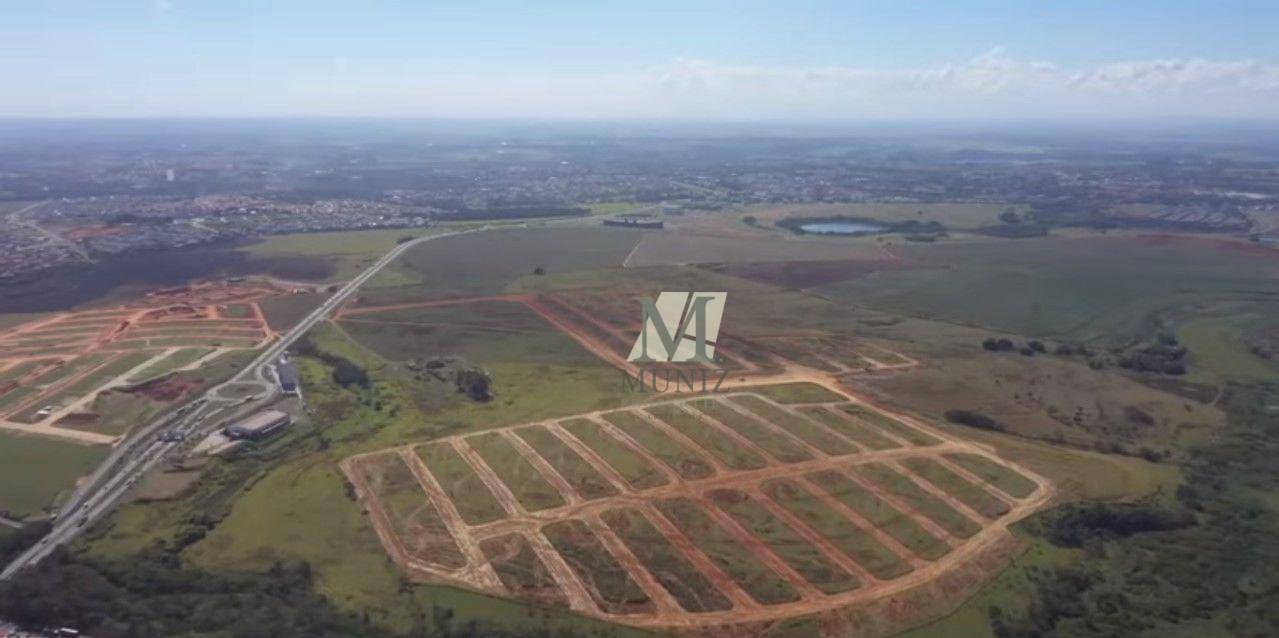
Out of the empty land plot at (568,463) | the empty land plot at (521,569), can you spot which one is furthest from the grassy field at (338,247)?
the empty land plot at (521,569)

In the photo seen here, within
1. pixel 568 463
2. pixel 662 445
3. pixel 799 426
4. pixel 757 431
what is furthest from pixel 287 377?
pixel 799 426

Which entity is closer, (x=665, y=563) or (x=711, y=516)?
(x=665, y=563)

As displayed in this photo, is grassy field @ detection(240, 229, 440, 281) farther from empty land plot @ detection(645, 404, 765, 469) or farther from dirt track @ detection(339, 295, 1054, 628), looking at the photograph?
dirt track @ detection(339, 295, 1054, 628)

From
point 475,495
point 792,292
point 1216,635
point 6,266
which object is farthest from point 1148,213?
point 6,266

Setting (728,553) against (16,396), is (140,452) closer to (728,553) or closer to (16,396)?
(16,396)

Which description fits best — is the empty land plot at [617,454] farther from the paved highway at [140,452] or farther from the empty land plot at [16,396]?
the empty land plot at [16,396]

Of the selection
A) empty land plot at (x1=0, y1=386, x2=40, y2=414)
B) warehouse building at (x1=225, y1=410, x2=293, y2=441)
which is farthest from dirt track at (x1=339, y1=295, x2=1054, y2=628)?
empty land plot at (x1=0, y1=386, x2=40, y2=414)
